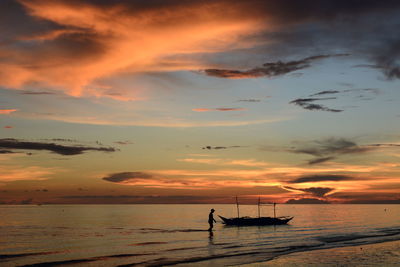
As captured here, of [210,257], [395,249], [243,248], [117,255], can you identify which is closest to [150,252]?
[117,255]

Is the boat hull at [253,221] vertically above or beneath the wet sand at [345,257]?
above

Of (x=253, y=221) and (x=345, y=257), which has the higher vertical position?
(x=253, y=221)

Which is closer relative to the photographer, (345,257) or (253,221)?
(345,257)

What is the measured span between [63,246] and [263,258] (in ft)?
84.0

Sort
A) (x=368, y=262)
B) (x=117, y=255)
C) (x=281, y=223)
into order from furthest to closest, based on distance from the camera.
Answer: (x=281, y=223), (x=117, y=255), (x=368, y=262)

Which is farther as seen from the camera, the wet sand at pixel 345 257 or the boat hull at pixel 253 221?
the boat hull at pixel 253 221

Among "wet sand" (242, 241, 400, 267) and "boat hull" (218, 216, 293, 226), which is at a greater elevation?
"boat hull" (218, 216, 293, 226)

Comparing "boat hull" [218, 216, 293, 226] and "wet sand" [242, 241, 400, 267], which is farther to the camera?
"boat hull" [218, 216, 293, 226]

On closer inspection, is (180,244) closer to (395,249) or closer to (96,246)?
(96,246)

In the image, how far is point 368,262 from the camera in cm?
3600

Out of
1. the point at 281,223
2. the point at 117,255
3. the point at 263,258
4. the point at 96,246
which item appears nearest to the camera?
the point at 263,258

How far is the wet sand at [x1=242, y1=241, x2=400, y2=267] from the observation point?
35197mm

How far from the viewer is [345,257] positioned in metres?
39.1

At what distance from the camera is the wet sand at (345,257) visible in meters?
35.2
